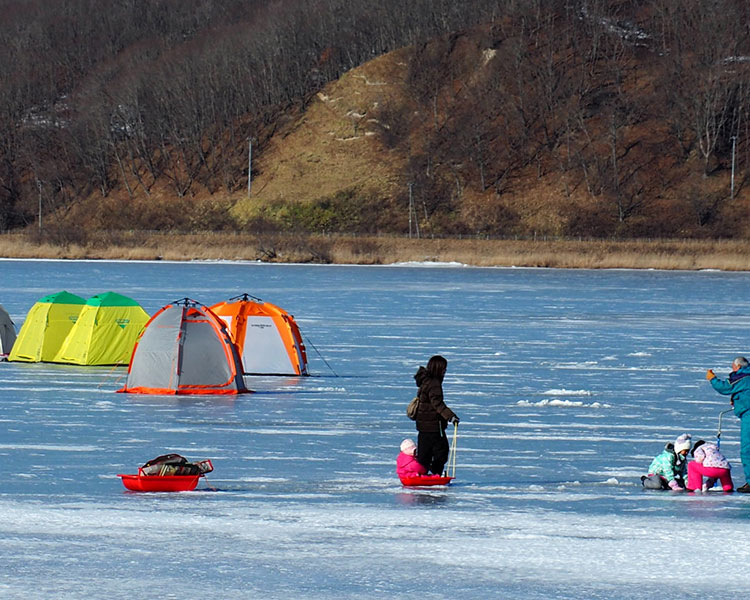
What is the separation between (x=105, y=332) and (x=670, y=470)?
42.2ft

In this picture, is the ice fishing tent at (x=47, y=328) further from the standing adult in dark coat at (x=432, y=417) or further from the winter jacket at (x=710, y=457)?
the winter jacket at (x=710, y=457)

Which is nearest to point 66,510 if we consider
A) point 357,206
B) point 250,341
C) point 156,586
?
point 156,586

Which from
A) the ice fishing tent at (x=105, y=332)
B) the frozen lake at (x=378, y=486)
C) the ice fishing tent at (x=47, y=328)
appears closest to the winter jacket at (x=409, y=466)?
the frozen lake at (x=378, y=486)

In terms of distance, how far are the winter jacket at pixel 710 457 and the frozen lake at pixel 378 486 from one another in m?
0.31

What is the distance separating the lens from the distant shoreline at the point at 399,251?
3184 inches

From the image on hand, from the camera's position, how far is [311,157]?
13275cm

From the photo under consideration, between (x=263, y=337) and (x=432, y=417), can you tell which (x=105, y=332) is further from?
(x=432, y=417)

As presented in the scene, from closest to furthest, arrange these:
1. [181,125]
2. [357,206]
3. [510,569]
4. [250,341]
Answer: [510,569], [250,341], [357,206], [181,125]

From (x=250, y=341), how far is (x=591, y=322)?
13829mm

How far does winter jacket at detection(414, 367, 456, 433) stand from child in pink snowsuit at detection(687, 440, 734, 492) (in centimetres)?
230

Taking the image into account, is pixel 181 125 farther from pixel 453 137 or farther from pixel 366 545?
pixel 366 545

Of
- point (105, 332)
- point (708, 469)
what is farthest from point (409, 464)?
point (105, 332)

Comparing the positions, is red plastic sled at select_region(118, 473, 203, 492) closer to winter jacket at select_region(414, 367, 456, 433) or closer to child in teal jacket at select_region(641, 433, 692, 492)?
winter jacket at select_region(414, 367, 456, 433)

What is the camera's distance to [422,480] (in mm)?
12375
